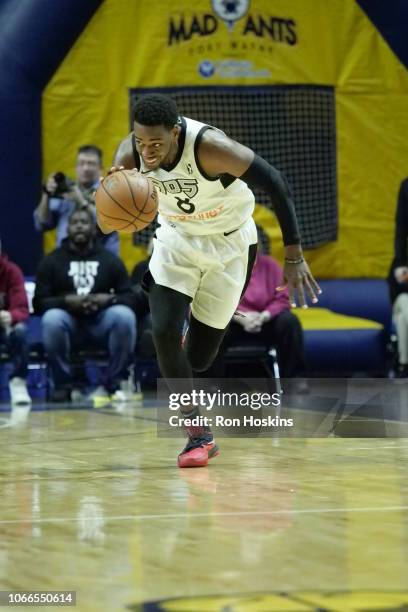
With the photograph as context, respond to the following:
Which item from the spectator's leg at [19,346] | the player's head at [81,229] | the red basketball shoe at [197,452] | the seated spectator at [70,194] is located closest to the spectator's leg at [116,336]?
the spectator's leg at [19,346]

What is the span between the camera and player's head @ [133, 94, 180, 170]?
5.23m

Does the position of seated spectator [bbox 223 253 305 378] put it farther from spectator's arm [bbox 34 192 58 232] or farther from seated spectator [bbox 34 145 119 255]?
spectator's arm [bbox 34 192 58 232]

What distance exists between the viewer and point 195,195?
5566 millimetres

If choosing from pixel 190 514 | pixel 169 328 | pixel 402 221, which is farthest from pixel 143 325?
pixel 190 514

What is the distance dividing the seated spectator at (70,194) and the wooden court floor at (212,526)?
426 cm

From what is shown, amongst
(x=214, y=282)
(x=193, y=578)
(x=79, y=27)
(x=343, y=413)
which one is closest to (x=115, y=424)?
(x=343, y=413)

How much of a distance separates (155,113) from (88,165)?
17.8 ft

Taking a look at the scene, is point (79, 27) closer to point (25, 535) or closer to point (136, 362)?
point (136, 362)

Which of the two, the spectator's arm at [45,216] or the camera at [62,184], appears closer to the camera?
the camera at [62,184]

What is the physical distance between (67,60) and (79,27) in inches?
15.3

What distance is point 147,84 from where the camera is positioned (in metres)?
12.6

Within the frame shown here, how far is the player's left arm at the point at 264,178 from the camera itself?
5.36 meters


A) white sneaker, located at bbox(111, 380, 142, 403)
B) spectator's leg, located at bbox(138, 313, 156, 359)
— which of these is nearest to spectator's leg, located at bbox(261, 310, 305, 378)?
spectator's leg, located at bbox(138, 313, 156, 359)

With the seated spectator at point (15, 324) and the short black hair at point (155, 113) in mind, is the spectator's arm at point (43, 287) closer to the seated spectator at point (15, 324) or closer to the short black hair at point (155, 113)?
the seated spectator at point (15, 324)
